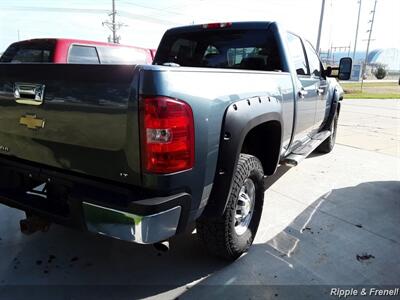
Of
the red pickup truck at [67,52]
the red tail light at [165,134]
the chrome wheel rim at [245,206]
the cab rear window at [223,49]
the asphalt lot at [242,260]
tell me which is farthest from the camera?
the red pickup truck at [67,52]

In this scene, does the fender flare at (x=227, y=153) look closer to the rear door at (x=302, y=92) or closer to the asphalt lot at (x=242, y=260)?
the asphalt lot at (x=242, y=260)

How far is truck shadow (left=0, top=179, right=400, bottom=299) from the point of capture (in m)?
2.57

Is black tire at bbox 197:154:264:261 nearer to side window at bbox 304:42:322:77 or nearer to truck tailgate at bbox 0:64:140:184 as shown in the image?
truck tailgate at bbox 0:64:140:184

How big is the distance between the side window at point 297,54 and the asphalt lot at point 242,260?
1505 millimetres

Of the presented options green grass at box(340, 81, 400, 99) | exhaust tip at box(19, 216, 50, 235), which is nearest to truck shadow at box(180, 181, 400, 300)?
exhaust tip at box(19, 216, 50, 235)

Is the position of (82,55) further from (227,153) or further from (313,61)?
(227,153)

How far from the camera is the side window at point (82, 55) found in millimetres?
6527

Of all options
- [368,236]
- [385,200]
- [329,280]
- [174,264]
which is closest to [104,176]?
[174,264]

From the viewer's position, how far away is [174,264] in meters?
2.88

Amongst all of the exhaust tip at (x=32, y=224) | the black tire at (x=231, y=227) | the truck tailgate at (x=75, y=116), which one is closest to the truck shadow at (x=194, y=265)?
the black tire at (x=231, y=227)

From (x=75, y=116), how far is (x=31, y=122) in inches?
16.4

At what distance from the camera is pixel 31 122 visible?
2.33 meters

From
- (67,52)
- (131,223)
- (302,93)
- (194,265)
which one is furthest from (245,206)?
(67,52)

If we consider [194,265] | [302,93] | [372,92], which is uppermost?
[302,93]
